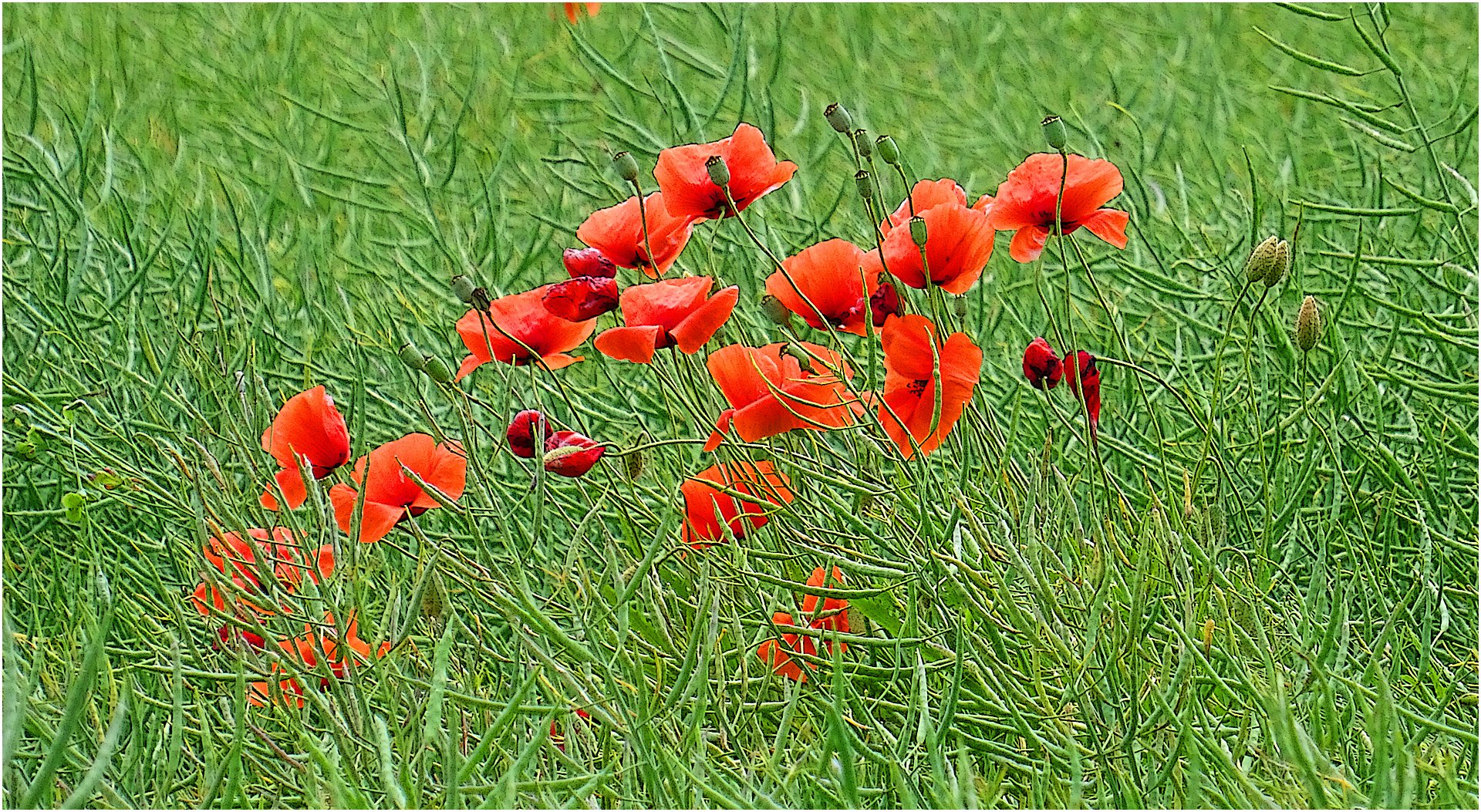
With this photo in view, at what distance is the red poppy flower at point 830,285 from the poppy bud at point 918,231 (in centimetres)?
7

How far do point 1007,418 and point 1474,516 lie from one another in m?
0.37

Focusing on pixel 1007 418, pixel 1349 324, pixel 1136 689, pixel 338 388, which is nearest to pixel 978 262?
pixel 1136 689

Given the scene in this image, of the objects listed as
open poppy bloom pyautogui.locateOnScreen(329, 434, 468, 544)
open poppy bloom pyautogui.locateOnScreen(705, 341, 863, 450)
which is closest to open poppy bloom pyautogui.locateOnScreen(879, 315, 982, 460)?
open poppy bloom pyautogui.locateOnScreen(705, 341, 863, 450)

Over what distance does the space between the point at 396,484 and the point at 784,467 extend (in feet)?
0.99

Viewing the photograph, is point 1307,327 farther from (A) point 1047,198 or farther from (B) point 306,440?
(B) point 306,440

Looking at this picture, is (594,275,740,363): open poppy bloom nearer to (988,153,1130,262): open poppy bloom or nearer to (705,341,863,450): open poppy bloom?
(705,341,863,450): open poppy bloom

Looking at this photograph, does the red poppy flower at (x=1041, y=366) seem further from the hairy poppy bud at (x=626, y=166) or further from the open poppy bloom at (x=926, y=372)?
the hairy poppy bud at (x=626, y=166)

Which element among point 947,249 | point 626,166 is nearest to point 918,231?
point 947,249

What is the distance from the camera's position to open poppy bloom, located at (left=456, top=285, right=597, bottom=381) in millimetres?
894

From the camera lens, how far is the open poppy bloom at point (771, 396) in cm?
82

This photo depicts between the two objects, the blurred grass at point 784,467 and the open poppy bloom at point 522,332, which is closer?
the blurred grass at point 784,467

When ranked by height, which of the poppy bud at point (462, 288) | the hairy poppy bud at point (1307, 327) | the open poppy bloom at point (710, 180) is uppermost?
the open poppy bloom at point (710, 180)

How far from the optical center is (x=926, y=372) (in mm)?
831

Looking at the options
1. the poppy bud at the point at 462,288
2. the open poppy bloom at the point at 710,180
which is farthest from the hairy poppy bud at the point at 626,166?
the poppy bud at the point at 462,288
